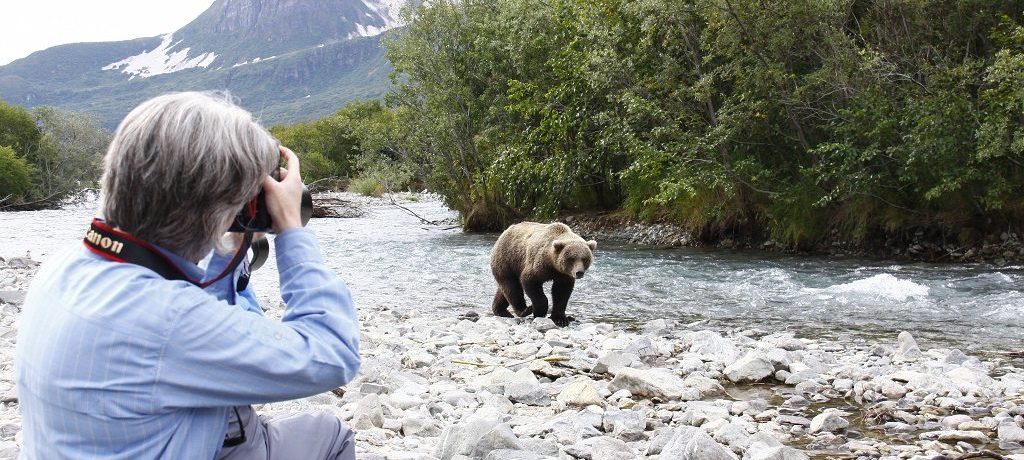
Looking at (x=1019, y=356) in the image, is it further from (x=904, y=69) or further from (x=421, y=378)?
(x=904, y=69)

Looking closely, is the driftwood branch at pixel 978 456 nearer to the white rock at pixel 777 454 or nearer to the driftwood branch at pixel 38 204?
the white rock at pixel 777 454

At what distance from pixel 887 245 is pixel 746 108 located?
3.72 metres

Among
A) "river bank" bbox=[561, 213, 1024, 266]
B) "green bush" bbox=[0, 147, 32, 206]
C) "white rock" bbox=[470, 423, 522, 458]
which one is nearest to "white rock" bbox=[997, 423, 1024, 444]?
"white rock" bbox=[470, 423, 522, 458]

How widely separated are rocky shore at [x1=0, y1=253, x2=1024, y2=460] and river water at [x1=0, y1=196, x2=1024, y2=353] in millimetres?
1294

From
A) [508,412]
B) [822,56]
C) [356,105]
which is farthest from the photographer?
[356,105]

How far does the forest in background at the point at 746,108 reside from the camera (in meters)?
13.5

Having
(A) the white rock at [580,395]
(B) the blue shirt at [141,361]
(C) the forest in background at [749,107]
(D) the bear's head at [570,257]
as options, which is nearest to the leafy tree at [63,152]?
(C) the forest in background at [749,107]

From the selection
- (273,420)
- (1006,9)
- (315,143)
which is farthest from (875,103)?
(315,143)

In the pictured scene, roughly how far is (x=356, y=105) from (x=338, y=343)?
72.5m

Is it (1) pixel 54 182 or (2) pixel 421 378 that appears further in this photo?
(1) pixel 54 182

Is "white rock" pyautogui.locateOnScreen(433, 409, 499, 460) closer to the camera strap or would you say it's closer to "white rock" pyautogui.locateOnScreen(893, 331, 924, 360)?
the camera strap

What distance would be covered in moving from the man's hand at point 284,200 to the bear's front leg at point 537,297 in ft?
25.1

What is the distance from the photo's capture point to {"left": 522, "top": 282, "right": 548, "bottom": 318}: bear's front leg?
9625 millimetres

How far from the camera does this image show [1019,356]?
22.7 feet
